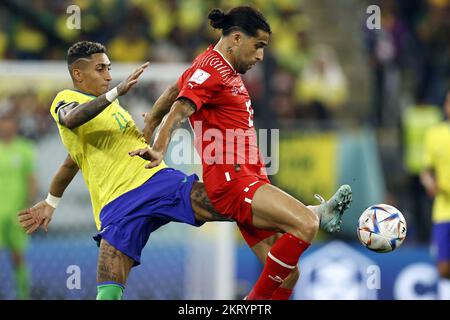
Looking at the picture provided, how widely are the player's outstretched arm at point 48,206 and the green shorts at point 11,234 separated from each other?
3.94m

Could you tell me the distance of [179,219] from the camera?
22.6 ft

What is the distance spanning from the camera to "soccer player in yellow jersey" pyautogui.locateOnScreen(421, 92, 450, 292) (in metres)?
11.1

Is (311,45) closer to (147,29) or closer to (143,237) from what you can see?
(147,29)

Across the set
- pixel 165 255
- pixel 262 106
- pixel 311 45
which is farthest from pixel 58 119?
pixel 311 45

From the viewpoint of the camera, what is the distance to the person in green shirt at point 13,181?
1138 cm

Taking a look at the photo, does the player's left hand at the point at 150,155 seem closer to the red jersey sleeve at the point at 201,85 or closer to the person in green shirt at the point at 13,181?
the red jersey sleeve at the point at 201,85

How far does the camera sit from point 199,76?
6.52 metres

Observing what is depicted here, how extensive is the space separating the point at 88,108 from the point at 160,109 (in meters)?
0.63

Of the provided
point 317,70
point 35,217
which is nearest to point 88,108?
point 35,217

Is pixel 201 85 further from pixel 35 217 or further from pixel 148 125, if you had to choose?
pixel 35 217

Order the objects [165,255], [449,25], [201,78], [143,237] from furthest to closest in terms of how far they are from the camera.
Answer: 1. [449,25]
2. [165,255]
3. [143,237]
4. [201,78]

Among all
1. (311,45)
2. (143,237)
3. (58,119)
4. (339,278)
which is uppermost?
(311,45)

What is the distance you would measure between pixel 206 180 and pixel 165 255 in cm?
453
